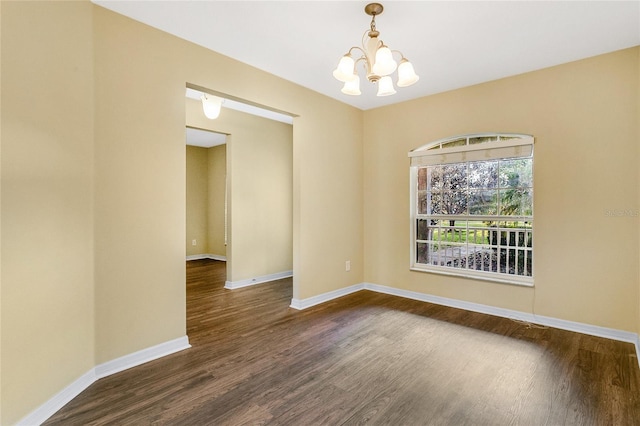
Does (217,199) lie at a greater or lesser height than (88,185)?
greater

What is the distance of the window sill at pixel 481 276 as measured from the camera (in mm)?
3387

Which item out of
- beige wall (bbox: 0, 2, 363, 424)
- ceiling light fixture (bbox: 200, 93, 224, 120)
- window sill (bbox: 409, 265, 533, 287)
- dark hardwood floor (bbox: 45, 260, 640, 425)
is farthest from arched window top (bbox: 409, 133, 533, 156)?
ceiling light fixture (bbox: 200, 93, 224, 120)

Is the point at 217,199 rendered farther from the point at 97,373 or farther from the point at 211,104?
the point at 97,373

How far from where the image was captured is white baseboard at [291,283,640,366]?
285cm

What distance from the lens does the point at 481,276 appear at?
3.68 m

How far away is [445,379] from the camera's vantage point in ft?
7.25

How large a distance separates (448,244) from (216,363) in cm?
306

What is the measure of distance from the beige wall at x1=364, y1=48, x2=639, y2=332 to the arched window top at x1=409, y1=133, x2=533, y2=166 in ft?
0.29

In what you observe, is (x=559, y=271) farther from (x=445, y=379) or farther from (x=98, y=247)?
(x=98, y=247)

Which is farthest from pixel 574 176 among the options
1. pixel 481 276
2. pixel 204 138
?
pixel 204 138

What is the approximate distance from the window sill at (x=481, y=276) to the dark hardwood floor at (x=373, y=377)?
1.46 feet

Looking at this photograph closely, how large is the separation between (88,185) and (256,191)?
3024 mm

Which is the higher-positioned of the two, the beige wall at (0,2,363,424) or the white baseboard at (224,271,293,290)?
the beige wall at (0,2,363,424)

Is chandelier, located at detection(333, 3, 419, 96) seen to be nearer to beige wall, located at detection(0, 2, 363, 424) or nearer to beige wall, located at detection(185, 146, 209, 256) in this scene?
beige wall, located at detection(0, 2, 363, 424)
